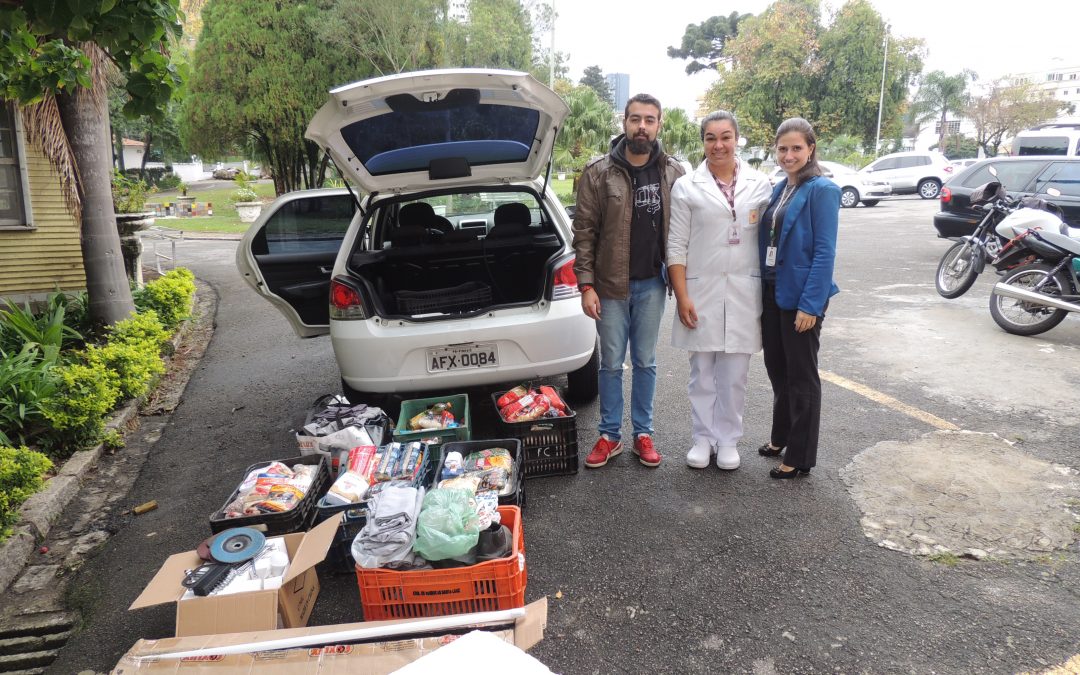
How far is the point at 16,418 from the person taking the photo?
13.0ft

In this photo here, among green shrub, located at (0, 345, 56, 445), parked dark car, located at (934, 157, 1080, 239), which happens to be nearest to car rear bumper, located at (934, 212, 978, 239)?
parked dark car, located at (934, 157, 1080, 239)

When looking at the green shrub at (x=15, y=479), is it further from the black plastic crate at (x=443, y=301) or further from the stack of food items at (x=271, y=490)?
the black plastic crate at (x=443, y=301)

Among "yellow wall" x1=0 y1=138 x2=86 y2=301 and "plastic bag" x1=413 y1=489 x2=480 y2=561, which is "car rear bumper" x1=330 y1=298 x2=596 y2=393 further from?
"yellow wall" x1=0 y1=138 x2=86 y2=301

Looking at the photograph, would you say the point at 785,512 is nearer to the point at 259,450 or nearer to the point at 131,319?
the point at 259,450

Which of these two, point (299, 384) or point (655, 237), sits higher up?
point (655, 237)

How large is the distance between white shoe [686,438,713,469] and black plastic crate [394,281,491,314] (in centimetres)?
143

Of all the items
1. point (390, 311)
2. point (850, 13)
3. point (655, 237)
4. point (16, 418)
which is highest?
point (850, 13)

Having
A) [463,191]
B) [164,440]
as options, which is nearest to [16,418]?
[164,440]

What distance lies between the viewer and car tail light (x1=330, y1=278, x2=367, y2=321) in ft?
12.4

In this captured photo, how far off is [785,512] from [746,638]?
93 cm

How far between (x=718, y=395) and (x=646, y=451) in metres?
0.49

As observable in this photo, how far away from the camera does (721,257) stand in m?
3.37

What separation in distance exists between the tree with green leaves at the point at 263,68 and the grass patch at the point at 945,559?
17315 millimetres

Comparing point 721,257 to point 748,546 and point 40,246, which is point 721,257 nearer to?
point 748,546
